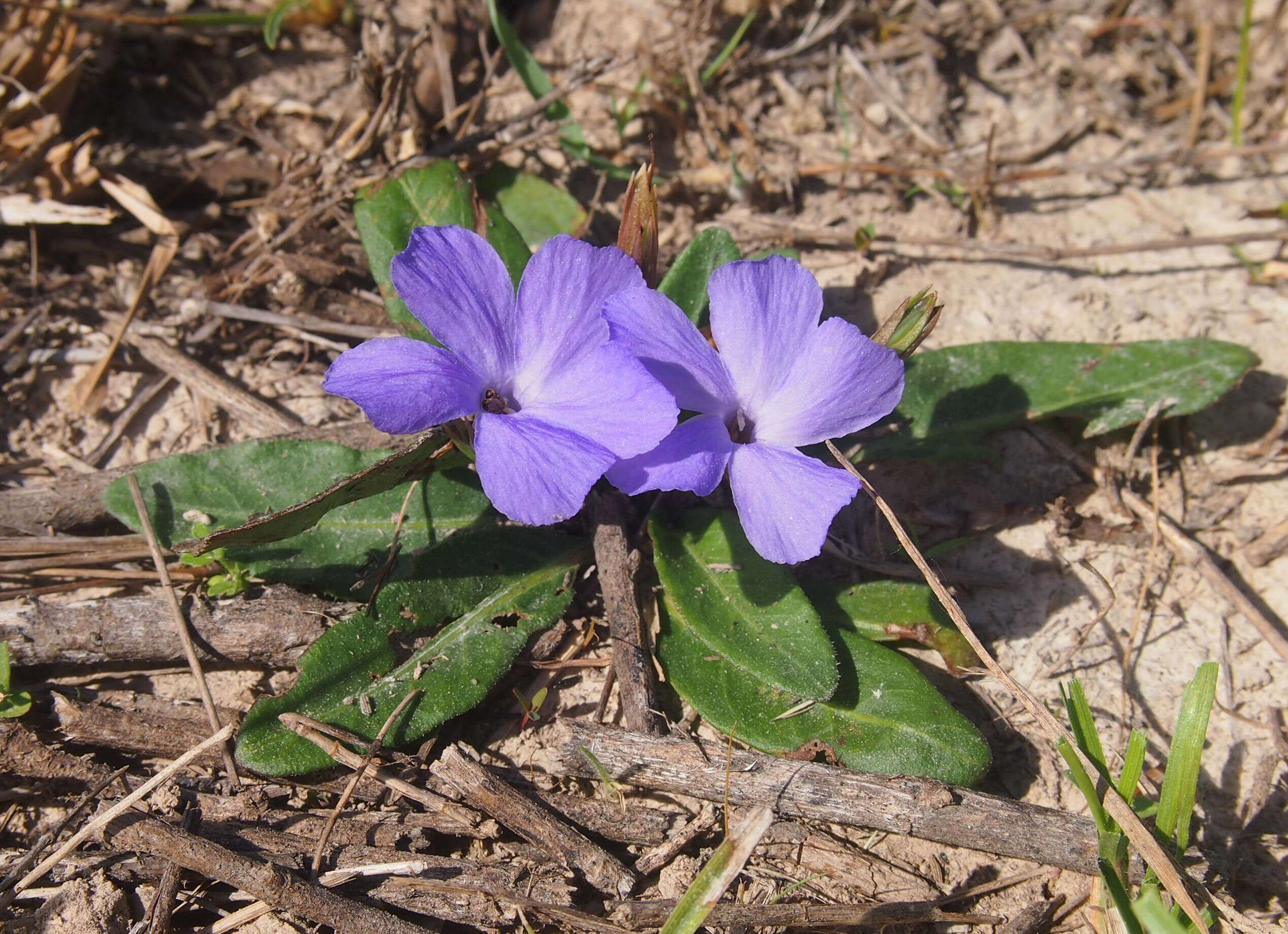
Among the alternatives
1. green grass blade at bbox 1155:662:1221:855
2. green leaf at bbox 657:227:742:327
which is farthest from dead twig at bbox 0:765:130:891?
green grass blade at bbox 1155:662:1221:855

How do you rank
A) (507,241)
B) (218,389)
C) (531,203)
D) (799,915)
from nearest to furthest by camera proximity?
(799,915)
(507,241)
(218,389)
(531,203)

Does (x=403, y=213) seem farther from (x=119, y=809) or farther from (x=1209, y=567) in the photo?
Result: (x=1209, y=567)

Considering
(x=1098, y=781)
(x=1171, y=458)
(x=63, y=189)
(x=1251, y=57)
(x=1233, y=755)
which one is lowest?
(x=1233, y=755)

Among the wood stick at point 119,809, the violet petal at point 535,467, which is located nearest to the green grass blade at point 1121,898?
the violet petal at point 535,467

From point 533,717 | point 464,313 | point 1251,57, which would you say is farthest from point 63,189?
point 1251,57

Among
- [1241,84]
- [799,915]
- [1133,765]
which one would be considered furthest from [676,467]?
[1241,84]

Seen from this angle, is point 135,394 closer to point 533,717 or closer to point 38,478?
point 38,478
